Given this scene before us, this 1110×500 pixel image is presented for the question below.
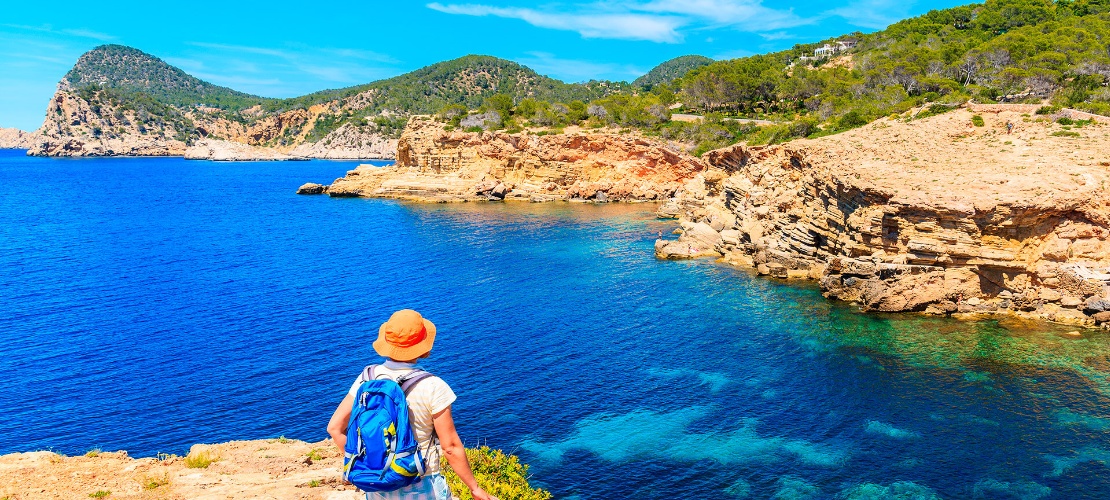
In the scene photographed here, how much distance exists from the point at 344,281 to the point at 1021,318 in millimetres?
38554

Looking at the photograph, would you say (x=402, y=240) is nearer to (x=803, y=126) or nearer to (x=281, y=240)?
(x=281, y=240)

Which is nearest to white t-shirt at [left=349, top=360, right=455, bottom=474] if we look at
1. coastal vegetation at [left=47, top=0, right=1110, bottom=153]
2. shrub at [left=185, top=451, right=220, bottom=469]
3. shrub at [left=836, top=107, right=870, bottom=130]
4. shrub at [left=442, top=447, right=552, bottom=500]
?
shrub at [left=442, top=447, right=552, bottom=500]

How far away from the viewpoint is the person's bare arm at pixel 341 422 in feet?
23.8

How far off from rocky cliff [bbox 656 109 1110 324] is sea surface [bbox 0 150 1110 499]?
6.81ft

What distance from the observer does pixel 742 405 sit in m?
25.5

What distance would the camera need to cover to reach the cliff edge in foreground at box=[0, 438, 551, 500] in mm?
12727

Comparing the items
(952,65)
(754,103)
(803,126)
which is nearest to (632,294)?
(803,126)

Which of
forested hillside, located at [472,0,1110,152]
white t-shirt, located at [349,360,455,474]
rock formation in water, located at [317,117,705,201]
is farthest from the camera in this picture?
rock formation in water, located at [317,117,705,201]

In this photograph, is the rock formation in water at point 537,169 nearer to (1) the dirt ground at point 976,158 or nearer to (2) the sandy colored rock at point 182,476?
(1) the dirt ground at point 976,158

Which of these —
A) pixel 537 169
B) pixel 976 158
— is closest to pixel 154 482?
pixel 976 158

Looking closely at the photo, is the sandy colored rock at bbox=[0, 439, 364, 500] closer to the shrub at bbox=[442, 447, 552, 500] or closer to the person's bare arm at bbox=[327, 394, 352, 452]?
the shrub at bbox=[442, 447, 552, 500]

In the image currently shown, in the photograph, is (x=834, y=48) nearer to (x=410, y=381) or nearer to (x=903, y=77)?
(x=903, y=77)

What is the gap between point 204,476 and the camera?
1381cm

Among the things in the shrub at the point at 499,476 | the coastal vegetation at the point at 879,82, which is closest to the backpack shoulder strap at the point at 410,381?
the shrub at the point at 499,476
